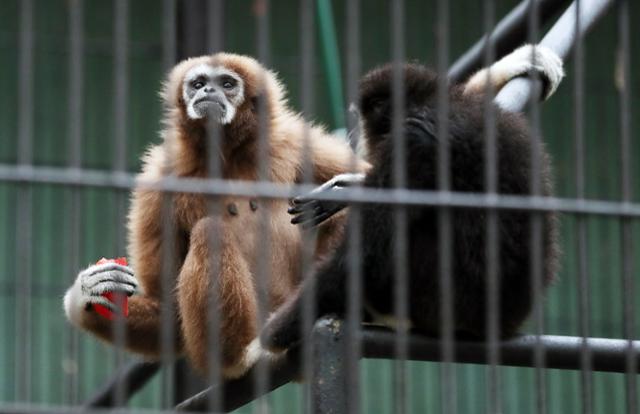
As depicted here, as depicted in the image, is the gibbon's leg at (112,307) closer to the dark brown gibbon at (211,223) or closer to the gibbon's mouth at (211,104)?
the dark brown gibbon at (211,223)

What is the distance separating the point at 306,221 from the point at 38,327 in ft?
17.4

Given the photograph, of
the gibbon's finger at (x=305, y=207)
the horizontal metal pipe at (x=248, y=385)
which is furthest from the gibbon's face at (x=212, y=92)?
the gibbon's finger at (x=305, y=207)

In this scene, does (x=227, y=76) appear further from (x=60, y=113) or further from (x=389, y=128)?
(x=60, y=113)

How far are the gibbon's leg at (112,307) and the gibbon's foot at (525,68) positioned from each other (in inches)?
64.5

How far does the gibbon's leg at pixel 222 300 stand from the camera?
5.23 m

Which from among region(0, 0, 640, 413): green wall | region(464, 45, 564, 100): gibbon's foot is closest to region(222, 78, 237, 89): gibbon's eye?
region(464, 45, 564, 100): gibbon's foot

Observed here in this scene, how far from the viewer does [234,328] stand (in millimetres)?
5281

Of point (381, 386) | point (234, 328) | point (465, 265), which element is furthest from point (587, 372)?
point (381, 386)

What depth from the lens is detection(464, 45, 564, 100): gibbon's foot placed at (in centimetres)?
508

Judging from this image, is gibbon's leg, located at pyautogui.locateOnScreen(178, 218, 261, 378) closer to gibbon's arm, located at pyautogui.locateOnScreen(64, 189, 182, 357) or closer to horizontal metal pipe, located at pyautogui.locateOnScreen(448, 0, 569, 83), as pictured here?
gibbon's arm, located at pyautogui.locateOnScreen(64, 189, 182, 357)

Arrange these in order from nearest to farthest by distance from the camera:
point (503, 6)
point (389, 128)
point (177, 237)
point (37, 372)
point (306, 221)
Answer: point (306, 221) < point (389, 128) < point (177, 237) < point (37, 372) < point (503, 6)

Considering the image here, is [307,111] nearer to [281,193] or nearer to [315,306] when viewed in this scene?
[281,193]

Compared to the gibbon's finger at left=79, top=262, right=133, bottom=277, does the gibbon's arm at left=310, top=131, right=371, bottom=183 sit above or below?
above

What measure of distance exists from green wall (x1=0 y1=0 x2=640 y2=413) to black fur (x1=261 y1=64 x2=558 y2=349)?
4.65 metres
